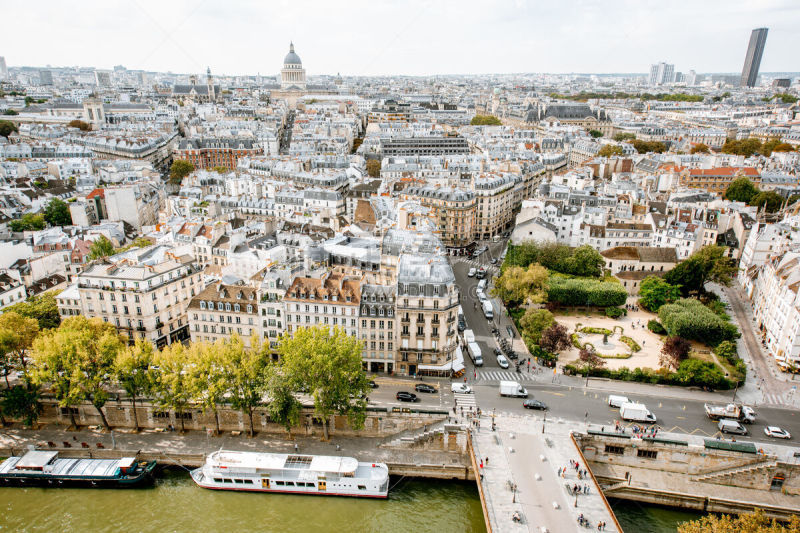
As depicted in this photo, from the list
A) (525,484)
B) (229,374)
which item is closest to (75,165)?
(229,374)

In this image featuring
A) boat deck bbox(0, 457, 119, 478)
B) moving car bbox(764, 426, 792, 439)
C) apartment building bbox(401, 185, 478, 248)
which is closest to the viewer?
boat deck bbox(0, 457, 119, 478)

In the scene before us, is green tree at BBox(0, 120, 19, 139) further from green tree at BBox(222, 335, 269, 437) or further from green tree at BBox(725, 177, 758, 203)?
green tree at BBox(725, 177, 758, 203)

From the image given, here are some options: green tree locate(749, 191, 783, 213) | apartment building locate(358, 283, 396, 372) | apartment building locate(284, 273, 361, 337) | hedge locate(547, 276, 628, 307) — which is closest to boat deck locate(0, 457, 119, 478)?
apartment building locate(284, 273, 361, 337)

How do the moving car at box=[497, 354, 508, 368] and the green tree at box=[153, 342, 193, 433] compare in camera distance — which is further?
the moving car at box=[497, 354, 508, 368]

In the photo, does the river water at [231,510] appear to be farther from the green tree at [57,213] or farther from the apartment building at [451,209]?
the green tree at [57,213]

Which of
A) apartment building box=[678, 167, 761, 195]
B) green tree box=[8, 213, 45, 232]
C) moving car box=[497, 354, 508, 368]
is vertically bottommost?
moving car box=[497, 354, 508, 368]

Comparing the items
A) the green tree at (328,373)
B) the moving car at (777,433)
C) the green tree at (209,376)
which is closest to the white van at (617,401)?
the moving car at (777,433)
